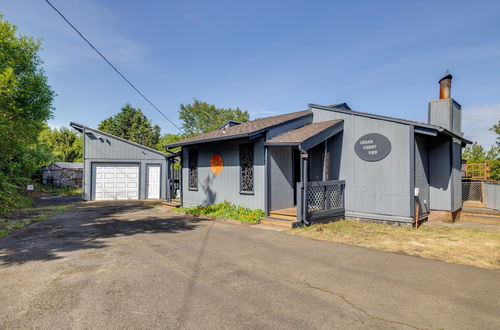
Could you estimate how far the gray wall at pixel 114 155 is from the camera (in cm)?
1712

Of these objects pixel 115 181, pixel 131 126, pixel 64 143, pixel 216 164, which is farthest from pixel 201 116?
pixel 216 164

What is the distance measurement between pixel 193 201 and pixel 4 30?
16.2 m

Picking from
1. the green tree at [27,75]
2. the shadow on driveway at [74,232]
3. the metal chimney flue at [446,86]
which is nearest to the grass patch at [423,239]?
the shadow on driveway at [74,232]

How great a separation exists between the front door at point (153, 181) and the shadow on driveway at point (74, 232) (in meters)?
A: 7.56

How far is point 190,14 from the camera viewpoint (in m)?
11.1

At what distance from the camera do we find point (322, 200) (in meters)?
9.04

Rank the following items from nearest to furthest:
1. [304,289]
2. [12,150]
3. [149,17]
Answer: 1. [304,289]
2. [12,150]
3. [149,17]

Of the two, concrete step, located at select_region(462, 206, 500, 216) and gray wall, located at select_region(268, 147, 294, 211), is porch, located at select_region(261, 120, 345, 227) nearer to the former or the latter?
gray wall, located at select_region(268, 147, 294, 211)

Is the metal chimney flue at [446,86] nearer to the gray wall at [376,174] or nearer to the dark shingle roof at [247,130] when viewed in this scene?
the gray wall at [376,174]

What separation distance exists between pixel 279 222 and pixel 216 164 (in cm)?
433

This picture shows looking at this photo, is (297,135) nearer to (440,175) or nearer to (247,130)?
(247,130)

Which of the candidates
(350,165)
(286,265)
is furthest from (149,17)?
(286,265)

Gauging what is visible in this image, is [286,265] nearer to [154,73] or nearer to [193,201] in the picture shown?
[193,201]

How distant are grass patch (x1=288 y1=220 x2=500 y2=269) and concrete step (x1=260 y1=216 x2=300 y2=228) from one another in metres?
0.23
